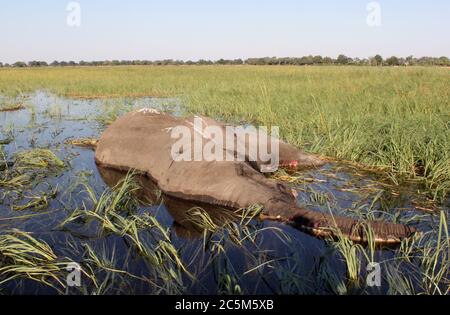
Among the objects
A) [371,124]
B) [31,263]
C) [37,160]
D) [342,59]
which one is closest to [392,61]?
[342,59]

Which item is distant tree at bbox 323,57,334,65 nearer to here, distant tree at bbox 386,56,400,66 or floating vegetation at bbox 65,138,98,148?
distant tree at bbox 386,56,400,66

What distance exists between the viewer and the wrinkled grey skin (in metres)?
3.30

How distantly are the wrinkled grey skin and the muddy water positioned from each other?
141 mm

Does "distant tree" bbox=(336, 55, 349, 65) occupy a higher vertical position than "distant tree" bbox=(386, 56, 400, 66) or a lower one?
higher

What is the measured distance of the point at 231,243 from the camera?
3316 millimetres

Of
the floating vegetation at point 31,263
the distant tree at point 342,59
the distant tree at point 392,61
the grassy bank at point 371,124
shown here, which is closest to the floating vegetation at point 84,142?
the grassy bank at point 371,124

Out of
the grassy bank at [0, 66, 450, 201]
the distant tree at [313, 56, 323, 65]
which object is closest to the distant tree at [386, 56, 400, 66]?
the distant tree at [313, 56, 323, 65]

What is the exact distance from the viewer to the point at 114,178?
5379mm

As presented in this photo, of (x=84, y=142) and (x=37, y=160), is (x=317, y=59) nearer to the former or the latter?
(x=84, y=142)

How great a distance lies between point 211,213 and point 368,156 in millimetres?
2790

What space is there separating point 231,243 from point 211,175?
1.12 meters

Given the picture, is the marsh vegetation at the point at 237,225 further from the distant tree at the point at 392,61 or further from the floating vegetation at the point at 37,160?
the distant tree at the point at 392,61

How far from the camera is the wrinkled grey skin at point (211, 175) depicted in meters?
3.30
